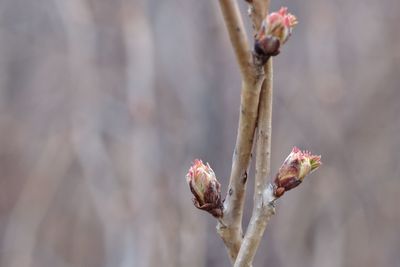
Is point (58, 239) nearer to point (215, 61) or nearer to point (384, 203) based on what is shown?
point (215, 61)

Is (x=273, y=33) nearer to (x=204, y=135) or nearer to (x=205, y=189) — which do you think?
(x=205, y=189)

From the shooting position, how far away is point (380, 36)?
4191mm

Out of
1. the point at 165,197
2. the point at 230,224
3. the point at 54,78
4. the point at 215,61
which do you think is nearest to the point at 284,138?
the point at 215,61

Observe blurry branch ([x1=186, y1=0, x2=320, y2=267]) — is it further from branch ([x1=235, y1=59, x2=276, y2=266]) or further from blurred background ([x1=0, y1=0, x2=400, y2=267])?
blurred background ([x1=0, y1=0, x2=400, y2=267])

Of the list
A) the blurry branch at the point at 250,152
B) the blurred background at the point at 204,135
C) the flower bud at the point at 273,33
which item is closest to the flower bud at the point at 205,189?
the blurry branch at the point at 250,152

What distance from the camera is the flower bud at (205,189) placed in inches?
35.9

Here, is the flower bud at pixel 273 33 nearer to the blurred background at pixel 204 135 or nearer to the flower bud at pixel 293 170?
the flower bud at pixel 293 170

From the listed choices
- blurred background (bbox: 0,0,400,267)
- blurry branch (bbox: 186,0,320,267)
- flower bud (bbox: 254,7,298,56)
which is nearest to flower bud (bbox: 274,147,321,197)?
blurry branch (bbox: 186,0,320,267)

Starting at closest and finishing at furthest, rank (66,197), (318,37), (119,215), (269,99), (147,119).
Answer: (269,99) < (147,119) < (119,215) < (318,37) < (66,197)

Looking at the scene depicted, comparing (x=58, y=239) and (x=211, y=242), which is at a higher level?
(x=58, y=239)

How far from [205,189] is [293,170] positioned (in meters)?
0.13

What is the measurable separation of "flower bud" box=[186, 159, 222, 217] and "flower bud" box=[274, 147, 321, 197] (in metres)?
0.08

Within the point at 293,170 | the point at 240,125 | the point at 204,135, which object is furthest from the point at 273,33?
the point at 204,135

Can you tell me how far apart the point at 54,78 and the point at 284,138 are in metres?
1.87
